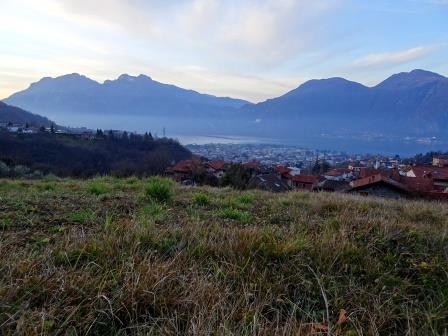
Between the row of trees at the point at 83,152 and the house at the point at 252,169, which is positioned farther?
the row of trees at the point at 83,152

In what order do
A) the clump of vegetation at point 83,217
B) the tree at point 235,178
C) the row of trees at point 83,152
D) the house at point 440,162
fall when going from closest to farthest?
the clump of vegetation at point 83,217
the tree at point 235,178
the row of trees at point 83,152
the house at point 440,162

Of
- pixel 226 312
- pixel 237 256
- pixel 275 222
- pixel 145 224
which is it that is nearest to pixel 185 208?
pixel 275 222

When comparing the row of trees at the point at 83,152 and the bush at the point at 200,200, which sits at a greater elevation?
the bush at the point at 200,200

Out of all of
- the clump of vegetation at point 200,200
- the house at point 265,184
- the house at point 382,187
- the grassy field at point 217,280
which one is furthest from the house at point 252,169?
the grassy field at point 217,280

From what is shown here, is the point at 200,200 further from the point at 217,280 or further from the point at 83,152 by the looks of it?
the point at 83,152

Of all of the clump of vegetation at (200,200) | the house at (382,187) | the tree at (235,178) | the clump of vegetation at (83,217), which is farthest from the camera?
the house at (382,187)

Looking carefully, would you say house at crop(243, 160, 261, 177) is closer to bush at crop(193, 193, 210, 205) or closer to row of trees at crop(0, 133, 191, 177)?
row of trees at crop(0, 133, 191, 177)

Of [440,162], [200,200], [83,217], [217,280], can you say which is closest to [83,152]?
[200,200]

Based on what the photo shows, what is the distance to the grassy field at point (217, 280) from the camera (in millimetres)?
1607

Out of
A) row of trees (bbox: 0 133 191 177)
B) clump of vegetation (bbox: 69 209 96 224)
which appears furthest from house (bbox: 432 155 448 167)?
clump of vegetation (bbox: 69 209 96 224)

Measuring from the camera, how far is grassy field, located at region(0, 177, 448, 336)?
1.61m

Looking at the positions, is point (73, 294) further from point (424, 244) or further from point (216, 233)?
point (424, 244)

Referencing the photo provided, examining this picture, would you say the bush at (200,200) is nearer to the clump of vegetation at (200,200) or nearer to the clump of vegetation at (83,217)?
the clump of vegetation at (200,200)

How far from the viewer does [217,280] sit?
205 cm
